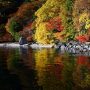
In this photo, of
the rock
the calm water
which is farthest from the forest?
the calm water

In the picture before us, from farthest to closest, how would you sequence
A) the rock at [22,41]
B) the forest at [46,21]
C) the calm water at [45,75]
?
the rock at [22,41], the forest at [46,21], the calm water at [45,75]

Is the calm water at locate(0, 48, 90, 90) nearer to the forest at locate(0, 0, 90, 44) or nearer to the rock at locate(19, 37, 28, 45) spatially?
the forest at locate(0, 0, 90, 44)

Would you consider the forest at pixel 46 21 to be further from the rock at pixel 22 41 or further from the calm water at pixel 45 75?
the calm water at pixel 45 75

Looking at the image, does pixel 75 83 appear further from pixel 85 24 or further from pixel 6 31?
pixel 6 31

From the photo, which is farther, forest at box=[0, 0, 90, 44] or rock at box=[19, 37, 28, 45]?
rock at box=[19, 37, 28, 45]

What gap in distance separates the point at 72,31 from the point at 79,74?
127 ft

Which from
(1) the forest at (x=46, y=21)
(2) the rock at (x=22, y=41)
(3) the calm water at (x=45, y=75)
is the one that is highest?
(1) the forest at (x=46, y=21)

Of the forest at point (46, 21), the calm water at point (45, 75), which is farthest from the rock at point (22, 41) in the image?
the calm water at point (45, 75)

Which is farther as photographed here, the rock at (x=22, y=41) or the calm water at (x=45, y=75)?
the rock at (x=22, y=41)

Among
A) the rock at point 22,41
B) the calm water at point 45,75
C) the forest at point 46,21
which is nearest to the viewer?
the calm water at point 45,75

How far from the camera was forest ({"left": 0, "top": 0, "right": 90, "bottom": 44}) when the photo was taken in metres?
69.5

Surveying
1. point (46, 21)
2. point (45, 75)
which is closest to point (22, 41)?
point (46, 21)

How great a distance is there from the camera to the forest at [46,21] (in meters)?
69.5

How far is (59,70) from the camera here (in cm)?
3828
